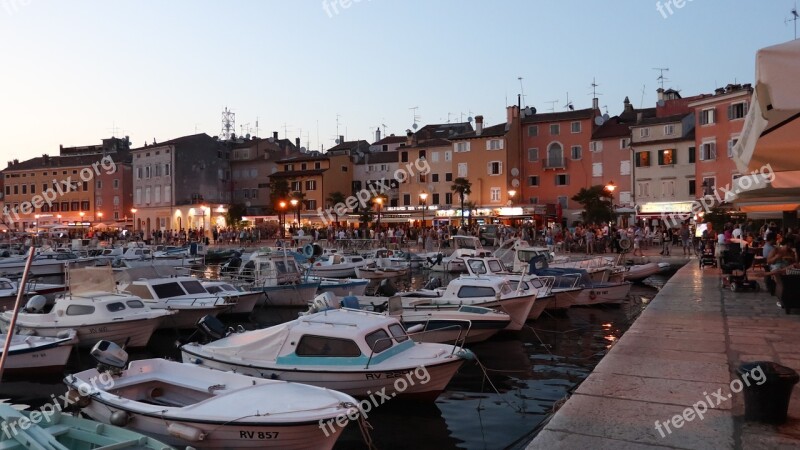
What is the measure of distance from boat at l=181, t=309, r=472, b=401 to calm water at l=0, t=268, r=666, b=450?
69 cm

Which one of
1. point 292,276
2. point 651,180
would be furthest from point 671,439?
point 651,180

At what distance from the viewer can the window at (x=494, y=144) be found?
69750mm

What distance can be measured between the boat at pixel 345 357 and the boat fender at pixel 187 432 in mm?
3334

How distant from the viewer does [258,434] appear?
29.8 ft

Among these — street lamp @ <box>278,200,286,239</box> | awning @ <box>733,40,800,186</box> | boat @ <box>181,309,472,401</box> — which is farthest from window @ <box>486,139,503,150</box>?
awning @ <box>733,40,800,186</box>

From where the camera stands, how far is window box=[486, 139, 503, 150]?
6975cm

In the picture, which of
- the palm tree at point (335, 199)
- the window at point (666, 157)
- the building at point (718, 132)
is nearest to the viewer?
the building at point (718, 132)

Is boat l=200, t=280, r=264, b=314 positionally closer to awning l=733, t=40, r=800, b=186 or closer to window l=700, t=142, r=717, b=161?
awning l=733, t=40, r=800, b=186

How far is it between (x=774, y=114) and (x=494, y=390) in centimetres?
1028

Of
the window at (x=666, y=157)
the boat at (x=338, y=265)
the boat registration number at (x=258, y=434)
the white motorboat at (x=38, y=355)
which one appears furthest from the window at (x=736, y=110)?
the boat registration number at (x=258, y=434)

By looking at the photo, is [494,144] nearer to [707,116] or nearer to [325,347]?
[707,116]

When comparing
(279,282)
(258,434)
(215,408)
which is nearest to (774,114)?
(258,434)

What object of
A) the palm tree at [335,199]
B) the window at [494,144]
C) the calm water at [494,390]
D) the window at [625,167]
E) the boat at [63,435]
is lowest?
the calm water at [494,390]

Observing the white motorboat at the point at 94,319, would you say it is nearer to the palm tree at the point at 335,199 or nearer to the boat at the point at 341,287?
the boat at the point at 341,287
